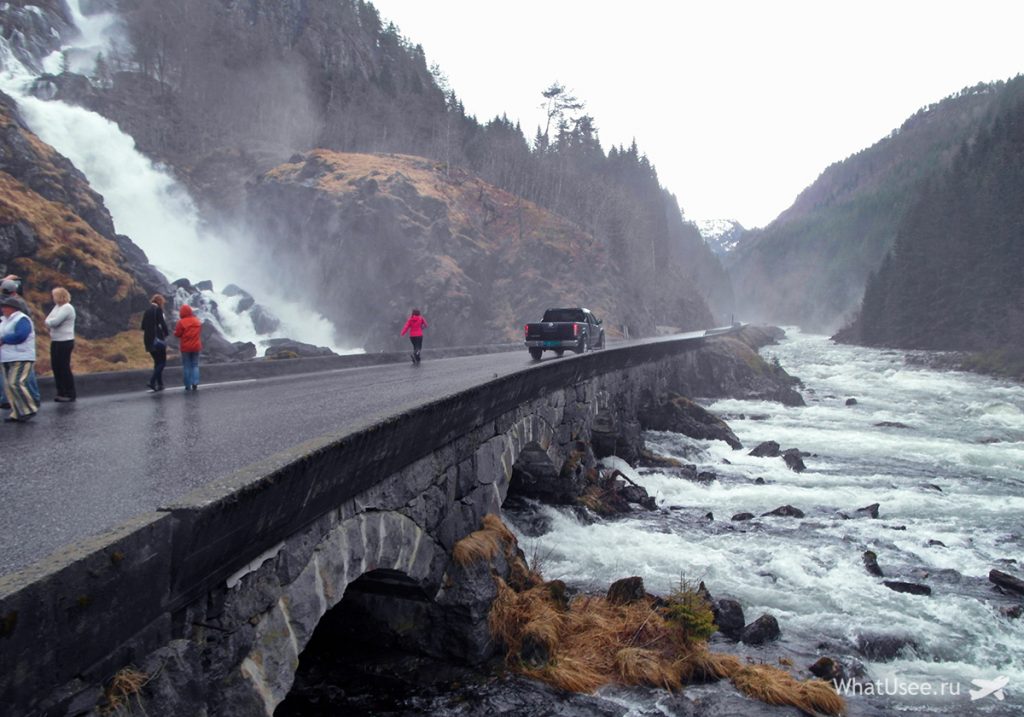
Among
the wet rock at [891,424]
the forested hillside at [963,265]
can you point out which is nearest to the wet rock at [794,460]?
the wet rock at [891,424]

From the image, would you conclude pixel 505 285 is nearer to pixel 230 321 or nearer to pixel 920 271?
pixel 230 321

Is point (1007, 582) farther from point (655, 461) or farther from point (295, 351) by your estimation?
point (295, 351)

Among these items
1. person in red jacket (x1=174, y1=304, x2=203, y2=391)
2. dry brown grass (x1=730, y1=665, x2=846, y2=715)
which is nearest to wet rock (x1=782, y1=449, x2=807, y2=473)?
dry brown grass (x1=730, y1=665, x2=846, y2=715)

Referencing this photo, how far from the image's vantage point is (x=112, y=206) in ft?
184

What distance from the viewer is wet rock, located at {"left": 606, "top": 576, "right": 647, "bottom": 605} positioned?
863 centimetres

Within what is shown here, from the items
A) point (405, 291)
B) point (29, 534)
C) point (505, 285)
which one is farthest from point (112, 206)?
point (29, 534)

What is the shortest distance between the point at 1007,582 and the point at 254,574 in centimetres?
1086

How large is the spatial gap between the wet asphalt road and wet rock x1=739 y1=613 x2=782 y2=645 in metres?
4.75

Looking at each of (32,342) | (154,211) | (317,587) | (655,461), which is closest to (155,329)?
(32,342)

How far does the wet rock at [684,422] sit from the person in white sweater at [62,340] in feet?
53.2

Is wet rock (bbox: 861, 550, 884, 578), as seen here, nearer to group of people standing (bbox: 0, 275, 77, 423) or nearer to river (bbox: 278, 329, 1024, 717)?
river (bbox: 278, 329, 1024, 717)

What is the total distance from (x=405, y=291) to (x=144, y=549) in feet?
166

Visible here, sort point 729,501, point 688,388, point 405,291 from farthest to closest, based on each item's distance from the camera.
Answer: point 405,291, point 688,388, point 729,501

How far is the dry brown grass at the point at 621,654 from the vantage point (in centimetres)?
682
